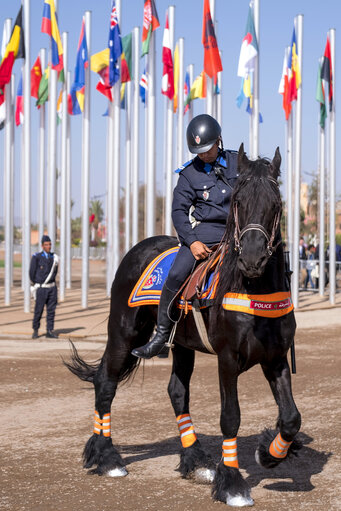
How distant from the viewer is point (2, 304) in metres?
25.5

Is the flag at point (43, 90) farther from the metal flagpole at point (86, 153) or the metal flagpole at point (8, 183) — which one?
the metal flagpole at point (86, 153)

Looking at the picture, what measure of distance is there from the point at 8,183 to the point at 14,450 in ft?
66.9

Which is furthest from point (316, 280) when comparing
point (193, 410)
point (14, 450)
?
point (14, 450)

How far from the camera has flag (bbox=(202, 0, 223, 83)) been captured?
866 inches

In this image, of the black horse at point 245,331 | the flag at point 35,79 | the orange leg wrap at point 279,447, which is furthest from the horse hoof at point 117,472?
the flag at point 35,79

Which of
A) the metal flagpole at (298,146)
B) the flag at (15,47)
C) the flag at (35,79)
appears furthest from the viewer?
the flag at (35,79)

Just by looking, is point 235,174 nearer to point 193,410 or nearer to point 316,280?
point 193,410

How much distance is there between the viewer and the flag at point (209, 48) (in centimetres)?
2200

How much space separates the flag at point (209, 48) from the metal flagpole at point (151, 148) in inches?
64.2

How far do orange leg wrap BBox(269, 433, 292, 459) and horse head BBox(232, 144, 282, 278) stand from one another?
5.16ft

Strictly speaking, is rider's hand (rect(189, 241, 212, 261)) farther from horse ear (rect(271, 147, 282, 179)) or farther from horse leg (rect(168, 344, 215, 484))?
horse leg (rect(168, 344, 215, 484))

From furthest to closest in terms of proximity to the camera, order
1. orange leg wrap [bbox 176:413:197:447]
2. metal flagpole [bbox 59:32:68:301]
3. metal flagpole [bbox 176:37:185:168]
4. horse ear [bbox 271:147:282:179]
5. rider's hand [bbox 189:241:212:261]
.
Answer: metal flagpole [bbox 176:37:185:168] < metal flagpole [bbox 59:32:68:301] < orange leg wrap [bbox 176:413:197:447] < rider's hand [bbox 189:241:212:261] < horse ear [bbox 271:147:282:179]

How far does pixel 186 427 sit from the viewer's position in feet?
22.1

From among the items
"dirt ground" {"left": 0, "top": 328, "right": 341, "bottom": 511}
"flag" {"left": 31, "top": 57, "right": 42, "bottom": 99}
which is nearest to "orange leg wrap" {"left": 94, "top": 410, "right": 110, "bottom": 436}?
"dirt ground" {"left": 0, "top": 328, "right": 341, "bottom": 511}
